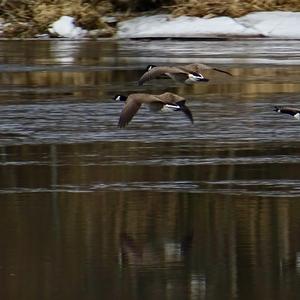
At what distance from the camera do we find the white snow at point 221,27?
29.1 metres

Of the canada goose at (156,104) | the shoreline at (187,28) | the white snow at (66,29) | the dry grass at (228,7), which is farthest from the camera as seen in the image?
the white snow at (66,29)

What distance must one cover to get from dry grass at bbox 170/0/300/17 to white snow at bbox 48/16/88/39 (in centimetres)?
238

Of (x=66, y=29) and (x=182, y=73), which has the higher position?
(x=182, y=73)

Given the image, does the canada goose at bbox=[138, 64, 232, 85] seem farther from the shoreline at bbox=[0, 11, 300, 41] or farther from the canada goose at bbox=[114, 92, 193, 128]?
the shoreline at bbox=[0, 11, 300, 41]

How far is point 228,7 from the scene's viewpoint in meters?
31.6

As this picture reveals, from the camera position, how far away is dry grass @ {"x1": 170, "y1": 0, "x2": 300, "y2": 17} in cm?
3144

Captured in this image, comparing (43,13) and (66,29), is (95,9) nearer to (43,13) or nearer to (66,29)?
(43,13)

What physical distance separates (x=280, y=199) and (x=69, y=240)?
192cm

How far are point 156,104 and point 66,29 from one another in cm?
2017

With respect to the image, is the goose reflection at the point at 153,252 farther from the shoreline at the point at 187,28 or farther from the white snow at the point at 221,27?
the white snow at the point at 221,27

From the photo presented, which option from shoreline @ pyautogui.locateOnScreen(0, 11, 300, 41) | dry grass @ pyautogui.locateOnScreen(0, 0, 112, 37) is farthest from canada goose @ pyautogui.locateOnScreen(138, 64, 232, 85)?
dry grass @ pyautogui.locateOnScreen(0, 0, 112, 37)

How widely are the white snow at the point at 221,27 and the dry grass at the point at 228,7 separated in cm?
34

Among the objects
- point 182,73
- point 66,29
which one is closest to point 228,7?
point 66,29

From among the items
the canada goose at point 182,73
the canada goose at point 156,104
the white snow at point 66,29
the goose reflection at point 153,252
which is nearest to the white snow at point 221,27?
the white snow at point 66,29
